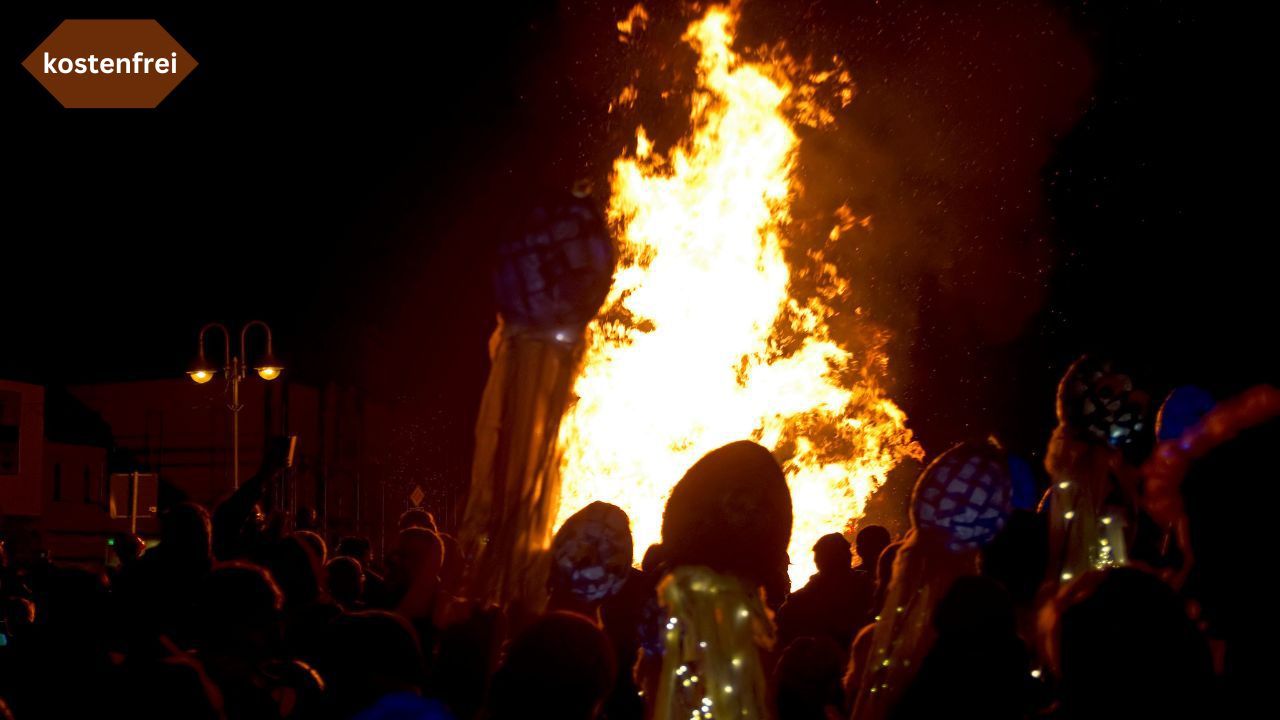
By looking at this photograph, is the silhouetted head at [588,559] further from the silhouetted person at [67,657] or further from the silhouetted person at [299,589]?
the silhouetted person at [67,657]

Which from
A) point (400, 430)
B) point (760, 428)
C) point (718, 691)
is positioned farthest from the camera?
point (400, 430)

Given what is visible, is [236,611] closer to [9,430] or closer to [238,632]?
[238,632]

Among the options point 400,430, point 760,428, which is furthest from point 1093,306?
point 400,430

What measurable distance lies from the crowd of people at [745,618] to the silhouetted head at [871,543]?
1858mm

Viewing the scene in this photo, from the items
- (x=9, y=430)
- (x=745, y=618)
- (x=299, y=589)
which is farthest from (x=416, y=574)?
(x=9, y=430)

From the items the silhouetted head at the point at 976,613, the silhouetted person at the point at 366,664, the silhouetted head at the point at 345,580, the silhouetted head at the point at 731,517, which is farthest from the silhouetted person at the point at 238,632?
the silhouetted head at the point at 976,613

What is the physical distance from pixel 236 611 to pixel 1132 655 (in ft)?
9.33

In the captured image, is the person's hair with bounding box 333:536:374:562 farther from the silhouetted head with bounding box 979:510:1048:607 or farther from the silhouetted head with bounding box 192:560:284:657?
the silhouetted head with bounding box 979:510:1048:607

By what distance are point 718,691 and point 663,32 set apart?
34.3ft

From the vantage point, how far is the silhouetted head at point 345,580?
19.5 ft

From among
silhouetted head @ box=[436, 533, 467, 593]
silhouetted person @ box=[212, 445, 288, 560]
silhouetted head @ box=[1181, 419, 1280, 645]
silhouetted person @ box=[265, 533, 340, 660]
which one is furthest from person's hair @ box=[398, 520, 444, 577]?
silhouetted head @ box=[1181, 419, 1280, 645]

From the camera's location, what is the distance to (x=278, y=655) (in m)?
4.19

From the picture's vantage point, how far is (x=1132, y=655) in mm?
2311

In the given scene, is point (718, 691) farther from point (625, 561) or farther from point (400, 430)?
point (400, 430)
